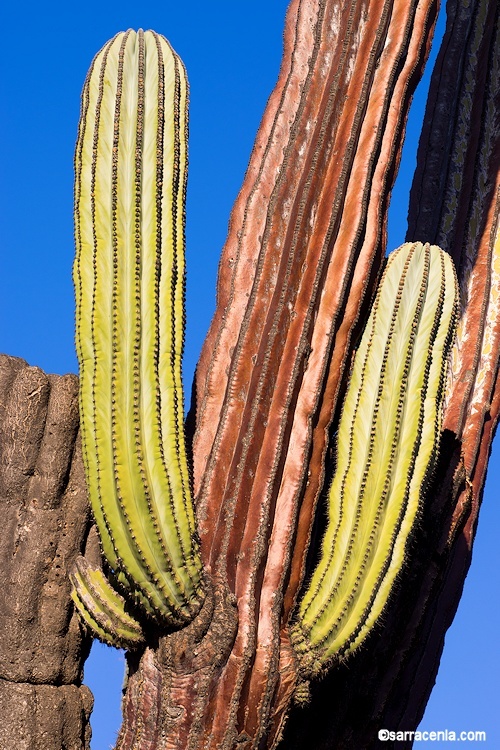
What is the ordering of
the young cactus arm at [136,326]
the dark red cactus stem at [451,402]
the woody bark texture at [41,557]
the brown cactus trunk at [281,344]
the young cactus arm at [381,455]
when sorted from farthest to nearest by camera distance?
1. the dark red cactus stem at [451,402]
2. the woody bark texture at [41,557]
3. the young cactus arm at [381,455]
4. the brown cactus trunk at [281,344]
5. the young cactus arm at [136,326]

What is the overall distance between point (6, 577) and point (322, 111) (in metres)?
2.16

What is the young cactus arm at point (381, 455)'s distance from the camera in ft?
13.5

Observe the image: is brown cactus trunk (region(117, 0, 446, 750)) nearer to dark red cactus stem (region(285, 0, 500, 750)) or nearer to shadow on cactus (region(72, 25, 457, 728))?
shadow on cactus (region(72, 25, 457, 728))

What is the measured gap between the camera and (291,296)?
14.0ft

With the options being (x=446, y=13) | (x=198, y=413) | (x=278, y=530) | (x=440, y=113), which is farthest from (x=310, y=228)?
(x=446, y=13)

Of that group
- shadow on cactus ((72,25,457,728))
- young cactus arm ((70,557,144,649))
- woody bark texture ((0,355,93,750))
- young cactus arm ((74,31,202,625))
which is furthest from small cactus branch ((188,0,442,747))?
woody bark texture ((0,355,93,750))

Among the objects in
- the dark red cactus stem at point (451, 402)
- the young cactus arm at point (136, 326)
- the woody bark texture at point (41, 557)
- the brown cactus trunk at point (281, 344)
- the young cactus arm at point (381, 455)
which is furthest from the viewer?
the dark red cactus stem at point (451, 402)

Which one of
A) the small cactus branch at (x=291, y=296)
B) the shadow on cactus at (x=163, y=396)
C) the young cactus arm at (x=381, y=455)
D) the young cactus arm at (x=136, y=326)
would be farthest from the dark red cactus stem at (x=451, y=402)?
the young cactus arm at (x=136, y=326)

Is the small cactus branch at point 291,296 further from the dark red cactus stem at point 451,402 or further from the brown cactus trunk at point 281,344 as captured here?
the dark red cactus stem at point 451,402

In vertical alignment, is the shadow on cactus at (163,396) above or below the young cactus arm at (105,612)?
above

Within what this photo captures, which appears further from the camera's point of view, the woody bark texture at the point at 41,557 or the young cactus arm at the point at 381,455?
the woody bark texture at the point at 41,557

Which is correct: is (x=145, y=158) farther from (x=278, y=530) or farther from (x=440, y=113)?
(x=440, y=113)

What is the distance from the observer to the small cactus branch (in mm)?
4039

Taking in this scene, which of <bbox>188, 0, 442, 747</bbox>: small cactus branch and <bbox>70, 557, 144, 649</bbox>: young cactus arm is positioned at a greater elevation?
<bbox>188, 0, 442, 747</bbox>: small cactus branch
